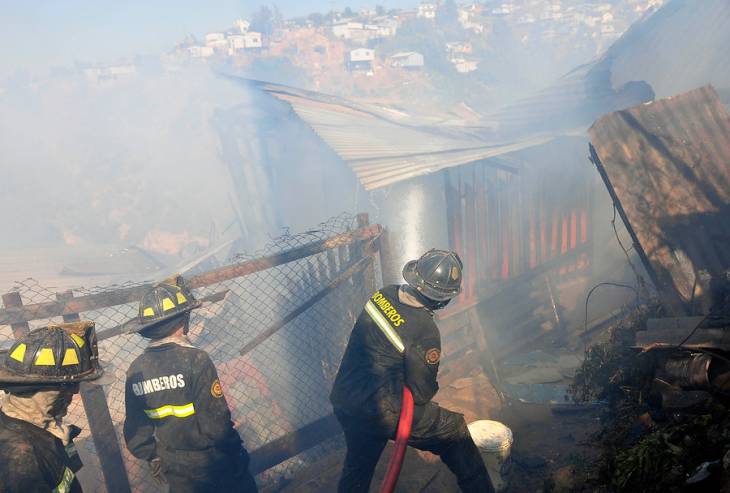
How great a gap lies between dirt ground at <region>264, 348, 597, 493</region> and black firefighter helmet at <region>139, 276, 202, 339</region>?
2.39m

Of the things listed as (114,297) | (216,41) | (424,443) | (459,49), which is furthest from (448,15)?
(424,443)

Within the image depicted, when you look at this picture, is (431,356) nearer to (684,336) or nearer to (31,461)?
(684,336)

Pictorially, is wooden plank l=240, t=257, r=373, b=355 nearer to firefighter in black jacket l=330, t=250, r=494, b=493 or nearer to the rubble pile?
firefighter in black jacket l=330, t=250, r=494, b=493

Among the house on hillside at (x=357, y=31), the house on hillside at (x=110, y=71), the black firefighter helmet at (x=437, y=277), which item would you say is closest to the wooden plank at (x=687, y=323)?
the black firefighter helmet at (x=437, y=277)

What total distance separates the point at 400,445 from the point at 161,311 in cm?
181

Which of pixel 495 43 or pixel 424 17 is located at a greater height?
pixel 424 17

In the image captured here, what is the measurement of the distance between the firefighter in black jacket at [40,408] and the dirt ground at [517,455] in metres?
2.83

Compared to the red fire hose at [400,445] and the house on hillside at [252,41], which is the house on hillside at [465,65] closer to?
the house on hillside at [252,41]

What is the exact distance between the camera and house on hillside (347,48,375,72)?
2012 inches

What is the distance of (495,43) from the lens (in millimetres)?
56156

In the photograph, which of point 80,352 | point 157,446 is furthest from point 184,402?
point 80,352

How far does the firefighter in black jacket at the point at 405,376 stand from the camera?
11.2 ft

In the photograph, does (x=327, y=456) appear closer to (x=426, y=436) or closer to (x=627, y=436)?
(x=426, y=436)

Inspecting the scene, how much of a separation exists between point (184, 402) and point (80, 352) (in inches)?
34.4
